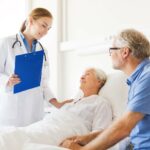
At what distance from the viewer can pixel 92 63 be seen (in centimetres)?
295

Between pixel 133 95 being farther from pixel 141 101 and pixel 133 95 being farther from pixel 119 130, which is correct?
pixel 119 130

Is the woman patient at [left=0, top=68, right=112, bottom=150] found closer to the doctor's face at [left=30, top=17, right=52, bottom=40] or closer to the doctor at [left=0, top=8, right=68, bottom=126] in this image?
the doctor at [left=0, top=8, right=68, bottom=126]

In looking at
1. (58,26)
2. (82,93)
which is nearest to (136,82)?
(82,93)

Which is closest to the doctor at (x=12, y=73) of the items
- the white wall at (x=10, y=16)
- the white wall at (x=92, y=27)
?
the white wall at (x=92, y=27)

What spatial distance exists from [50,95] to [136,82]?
44.8 inches

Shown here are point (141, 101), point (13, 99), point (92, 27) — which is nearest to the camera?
point (141, 101)

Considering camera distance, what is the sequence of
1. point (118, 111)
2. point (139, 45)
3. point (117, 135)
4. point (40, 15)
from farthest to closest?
point (40, 15), point (118, 111), point (139, 45), point (117, 135)

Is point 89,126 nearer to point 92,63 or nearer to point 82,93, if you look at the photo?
point 82,93

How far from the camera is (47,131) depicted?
79.0 inches

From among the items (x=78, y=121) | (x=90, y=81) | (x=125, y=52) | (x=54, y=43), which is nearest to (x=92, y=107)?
(x=78, y=121)

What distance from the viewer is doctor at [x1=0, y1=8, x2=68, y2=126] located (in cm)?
240

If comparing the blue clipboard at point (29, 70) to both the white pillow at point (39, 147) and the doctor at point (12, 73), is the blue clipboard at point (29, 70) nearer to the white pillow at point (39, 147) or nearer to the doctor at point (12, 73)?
the doctor at point (12, 73)

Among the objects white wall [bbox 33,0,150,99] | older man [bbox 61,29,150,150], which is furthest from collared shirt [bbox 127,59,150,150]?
white wall [bbox 33,0,150,99]

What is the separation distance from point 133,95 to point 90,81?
859 mm
